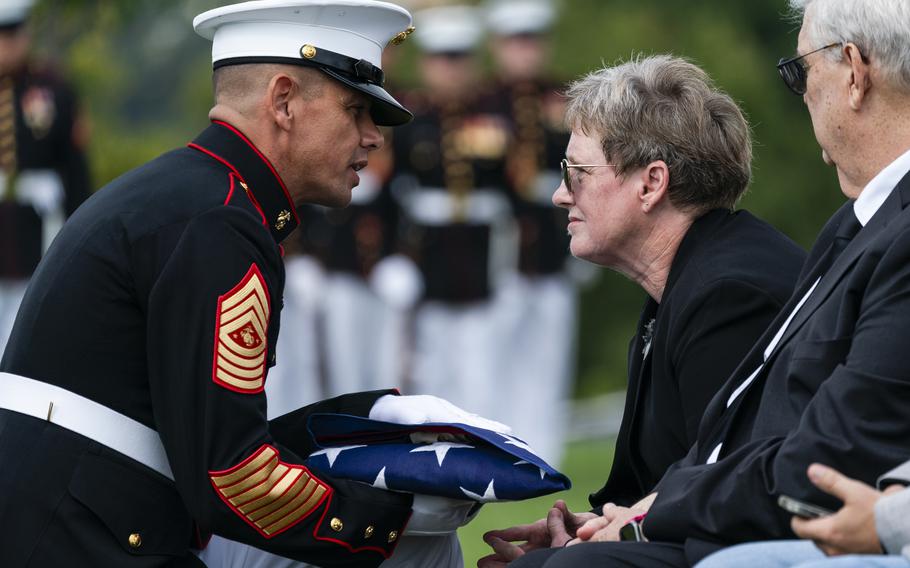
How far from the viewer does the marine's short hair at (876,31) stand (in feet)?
10.6

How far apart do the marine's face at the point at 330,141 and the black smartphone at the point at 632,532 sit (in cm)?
104

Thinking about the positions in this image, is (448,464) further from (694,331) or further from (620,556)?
(694,331)

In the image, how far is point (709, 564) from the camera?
2859 mm

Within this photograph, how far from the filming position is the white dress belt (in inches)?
133

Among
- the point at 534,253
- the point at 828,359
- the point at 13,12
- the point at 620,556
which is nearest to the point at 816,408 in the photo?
the point at 828,359

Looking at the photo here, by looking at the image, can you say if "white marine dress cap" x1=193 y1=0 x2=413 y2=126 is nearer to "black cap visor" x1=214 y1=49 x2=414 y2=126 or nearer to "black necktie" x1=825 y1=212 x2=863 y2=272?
"black cap visor" x1=214 y1=49 x2=414 y2=126

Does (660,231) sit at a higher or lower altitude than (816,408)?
higher

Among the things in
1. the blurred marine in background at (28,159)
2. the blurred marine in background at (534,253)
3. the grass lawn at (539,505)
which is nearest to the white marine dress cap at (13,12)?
the blurred marine in background at (28,159)

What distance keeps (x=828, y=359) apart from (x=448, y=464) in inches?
33.2

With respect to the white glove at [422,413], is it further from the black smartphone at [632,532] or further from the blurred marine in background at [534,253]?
the blurred marine in background at [534,253]

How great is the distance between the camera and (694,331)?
3645 millimetres

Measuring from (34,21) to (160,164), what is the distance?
24.0ft

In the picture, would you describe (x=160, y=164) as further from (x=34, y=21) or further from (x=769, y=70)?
(x=769, y=70)

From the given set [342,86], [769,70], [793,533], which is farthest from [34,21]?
[769,70]
